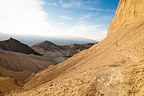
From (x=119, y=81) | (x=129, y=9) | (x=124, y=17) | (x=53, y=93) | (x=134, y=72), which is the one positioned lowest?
(x=53, y=93)

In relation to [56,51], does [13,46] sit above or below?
above

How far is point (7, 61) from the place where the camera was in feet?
46.0

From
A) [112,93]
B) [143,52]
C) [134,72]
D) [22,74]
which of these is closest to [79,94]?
[112,93]

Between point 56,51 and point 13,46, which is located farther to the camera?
point 56,51

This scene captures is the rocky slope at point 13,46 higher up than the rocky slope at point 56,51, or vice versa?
the rocky slope at point 13,46

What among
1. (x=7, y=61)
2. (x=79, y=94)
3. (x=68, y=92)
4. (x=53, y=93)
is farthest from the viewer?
(x=7, y=61)

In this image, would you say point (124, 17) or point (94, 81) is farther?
point (124, 17)

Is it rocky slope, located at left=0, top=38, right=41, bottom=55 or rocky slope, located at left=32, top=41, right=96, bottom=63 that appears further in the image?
rocky slope, located at left=32, top=41, right=96, bottom=63

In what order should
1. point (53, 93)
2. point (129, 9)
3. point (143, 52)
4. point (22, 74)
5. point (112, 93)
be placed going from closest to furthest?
point (112, 93) < point (53, 93) < point (143, 52) < point (129, 9) < point (22, 74)

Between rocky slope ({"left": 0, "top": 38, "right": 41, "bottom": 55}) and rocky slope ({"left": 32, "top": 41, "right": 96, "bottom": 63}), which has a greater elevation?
rocky slope ({"left": 0, "top": 38, "right": 41, "bottom": 55})

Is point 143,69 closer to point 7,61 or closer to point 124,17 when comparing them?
point 124,17

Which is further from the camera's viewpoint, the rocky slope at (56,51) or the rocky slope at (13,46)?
the rocky slope at (56,51)

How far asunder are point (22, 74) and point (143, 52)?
12897 mm

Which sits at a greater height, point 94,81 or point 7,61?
point 94,81
